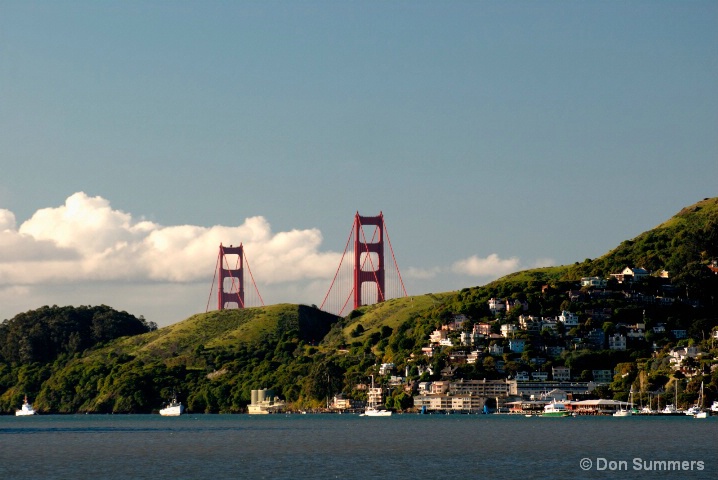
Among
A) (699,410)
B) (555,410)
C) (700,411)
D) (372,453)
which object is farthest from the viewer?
(555,410)

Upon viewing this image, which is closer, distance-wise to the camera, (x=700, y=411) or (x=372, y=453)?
(x=372, y=453)

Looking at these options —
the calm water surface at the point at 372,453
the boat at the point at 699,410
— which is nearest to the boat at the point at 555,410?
the boat at the point at 699,410

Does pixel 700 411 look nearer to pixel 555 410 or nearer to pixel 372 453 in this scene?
pixel 555 410

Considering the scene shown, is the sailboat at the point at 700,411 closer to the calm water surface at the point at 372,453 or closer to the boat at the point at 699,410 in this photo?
the boat at the point at 699,410

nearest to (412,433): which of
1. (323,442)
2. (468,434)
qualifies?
(468,434)

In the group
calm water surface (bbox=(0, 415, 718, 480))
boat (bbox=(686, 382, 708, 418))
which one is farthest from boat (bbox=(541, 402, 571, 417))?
calm water surface (bbox=(0, 415, 718, 480))

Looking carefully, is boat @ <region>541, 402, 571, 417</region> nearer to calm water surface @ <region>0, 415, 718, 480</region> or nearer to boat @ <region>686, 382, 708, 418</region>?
boat @ <region>686, 382, 708, 418</region>

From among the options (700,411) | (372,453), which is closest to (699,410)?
(700,411)
